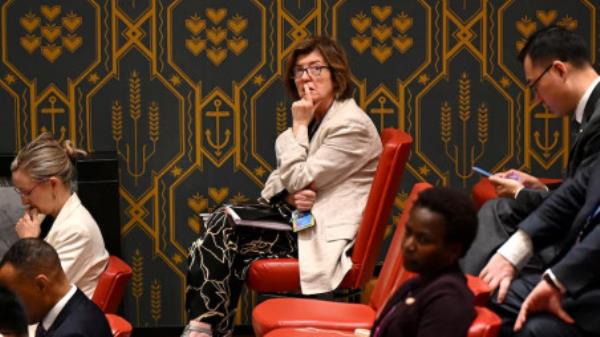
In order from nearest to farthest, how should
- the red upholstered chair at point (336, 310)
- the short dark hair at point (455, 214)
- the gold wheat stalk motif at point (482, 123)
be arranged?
the short dark hair at point (455, 214) < the red upholstered chair at point (336, 310) < the gold wheat stalk motif at point (482, 123)

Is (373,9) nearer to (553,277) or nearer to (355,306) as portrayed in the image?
(355,306)

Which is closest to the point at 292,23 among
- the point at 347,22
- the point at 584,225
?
Result: the point at 347,22

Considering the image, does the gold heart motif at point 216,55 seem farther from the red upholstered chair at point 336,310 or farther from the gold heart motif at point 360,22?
the red upholstered chair at point 336,310

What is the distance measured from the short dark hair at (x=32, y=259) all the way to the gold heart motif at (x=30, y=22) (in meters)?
2.27

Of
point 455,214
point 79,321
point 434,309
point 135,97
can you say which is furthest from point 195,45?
point 434,309

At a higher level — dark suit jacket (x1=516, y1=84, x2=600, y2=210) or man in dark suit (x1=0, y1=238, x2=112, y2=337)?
dark suit jacket (x1=516, y1=84, x2=600, y2=210)

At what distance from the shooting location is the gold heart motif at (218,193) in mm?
5629

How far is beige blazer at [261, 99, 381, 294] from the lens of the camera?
15.0 ft

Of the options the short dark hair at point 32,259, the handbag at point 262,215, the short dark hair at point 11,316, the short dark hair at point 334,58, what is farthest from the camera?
the short dark hair at point 334,58

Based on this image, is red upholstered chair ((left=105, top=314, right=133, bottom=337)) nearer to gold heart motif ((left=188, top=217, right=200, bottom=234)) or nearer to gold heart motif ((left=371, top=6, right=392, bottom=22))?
gold heart motif ((left=188, top=217, right=200, bottom=234))

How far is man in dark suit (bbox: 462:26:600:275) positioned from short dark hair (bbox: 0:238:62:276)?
1224 millimetres

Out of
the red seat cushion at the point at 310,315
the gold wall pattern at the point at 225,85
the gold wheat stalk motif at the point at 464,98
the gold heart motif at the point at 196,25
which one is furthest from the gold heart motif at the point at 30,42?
the red seat cushion at the point at 310,315

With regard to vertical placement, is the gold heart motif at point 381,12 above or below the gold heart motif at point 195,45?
above

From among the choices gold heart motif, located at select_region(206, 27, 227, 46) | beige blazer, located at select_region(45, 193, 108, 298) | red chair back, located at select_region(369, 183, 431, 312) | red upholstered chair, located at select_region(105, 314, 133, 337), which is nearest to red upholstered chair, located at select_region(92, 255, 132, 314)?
beige blazer, located at select_region(45, 193, 108, 298)
